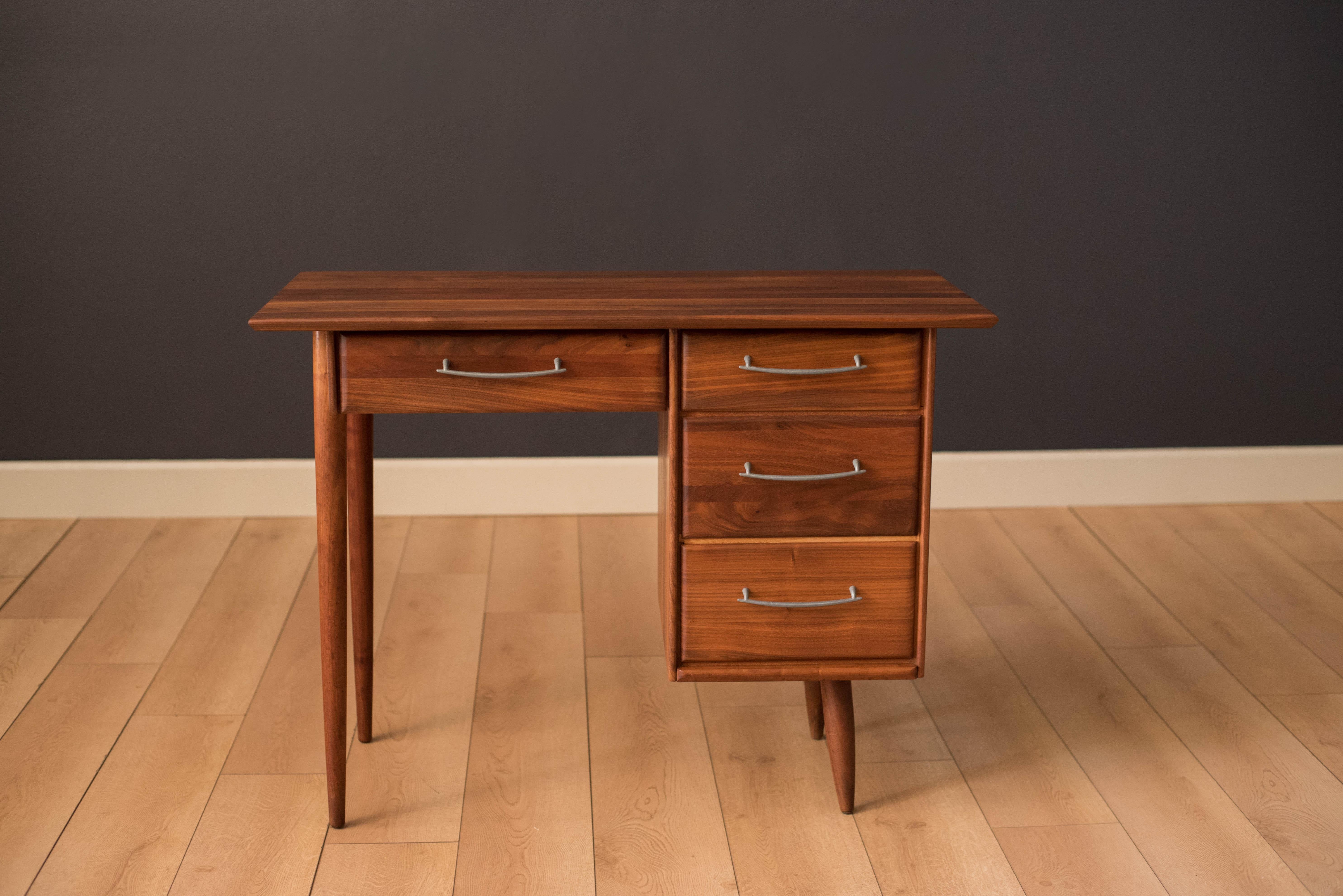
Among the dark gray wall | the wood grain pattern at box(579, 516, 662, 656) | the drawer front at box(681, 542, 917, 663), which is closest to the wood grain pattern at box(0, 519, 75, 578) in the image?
the dark gray wall

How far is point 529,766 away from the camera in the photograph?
1919mm

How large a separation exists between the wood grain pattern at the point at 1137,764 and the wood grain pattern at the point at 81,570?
1.83 metres

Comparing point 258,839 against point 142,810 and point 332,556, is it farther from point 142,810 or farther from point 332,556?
point 332,556

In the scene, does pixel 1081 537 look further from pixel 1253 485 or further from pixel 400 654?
pixel 400 654

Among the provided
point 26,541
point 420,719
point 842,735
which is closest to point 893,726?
point 842,735

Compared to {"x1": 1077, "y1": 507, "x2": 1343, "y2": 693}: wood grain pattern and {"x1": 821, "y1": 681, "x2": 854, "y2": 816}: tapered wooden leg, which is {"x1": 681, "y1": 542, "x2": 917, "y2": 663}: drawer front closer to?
{"x1": 821, "y1": 681, "x2": 854, "y2": 816}: tapered wooden leg

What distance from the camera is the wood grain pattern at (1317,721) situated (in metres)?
1.94

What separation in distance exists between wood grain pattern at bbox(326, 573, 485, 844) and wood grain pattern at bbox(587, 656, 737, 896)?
221 mm

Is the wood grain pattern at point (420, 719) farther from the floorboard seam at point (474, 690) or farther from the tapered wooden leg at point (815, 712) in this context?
the tapered wooden leg at point (815, 712)

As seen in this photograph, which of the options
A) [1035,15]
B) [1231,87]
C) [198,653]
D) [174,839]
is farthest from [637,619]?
[1231,87]

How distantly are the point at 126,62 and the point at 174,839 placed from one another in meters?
1.83

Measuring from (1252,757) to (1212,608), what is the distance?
2.02 ft

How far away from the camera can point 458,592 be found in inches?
101

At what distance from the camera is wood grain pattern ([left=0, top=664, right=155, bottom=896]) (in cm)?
169
